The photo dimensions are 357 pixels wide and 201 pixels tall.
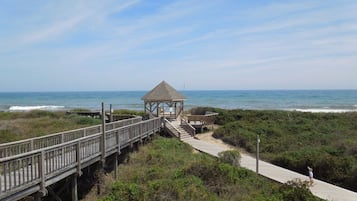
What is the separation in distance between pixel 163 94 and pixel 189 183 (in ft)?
56.7

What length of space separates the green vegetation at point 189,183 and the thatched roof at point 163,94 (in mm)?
10248

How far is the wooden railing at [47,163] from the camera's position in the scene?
7.98 meters

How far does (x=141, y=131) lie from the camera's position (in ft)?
64.4

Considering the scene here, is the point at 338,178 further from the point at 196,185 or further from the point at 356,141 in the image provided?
the point at 196,185

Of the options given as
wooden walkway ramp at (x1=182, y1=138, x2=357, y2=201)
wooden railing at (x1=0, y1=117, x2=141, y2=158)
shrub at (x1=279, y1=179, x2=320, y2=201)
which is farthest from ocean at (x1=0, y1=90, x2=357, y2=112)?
shrub at (x1=279, y1=179, x2=320, y2=201)

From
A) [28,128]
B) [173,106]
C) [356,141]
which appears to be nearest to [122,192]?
[356,141]

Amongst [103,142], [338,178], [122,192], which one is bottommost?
[338,178]

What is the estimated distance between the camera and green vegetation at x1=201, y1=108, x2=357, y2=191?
54.5 ft

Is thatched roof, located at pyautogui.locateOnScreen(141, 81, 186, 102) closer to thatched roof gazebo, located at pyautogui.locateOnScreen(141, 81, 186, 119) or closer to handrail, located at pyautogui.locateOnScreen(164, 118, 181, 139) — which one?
thatched roof gazebo, located at pyautogui.locateOnScreen(141, 81, 186, 119)

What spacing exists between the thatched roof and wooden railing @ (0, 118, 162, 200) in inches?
536

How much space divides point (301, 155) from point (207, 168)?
7220mm

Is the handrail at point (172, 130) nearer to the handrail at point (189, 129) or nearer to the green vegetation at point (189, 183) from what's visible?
the handrail at point (189, 129)

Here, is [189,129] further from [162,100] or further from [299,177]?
[299,177]

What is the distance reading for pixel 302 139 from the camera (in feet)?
77.3
